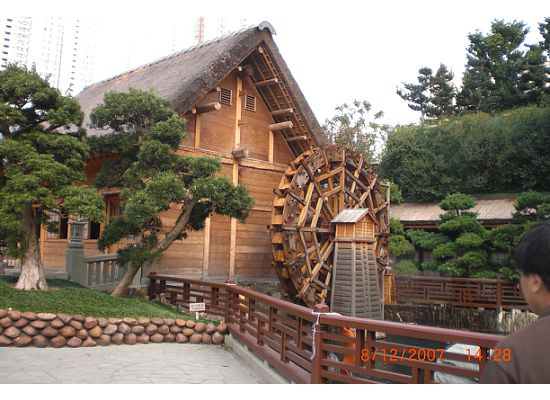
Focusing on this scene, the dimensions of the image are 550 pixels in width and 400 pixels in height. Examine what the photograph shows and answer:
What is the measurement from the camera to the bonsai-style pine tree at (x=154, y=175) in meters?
8.88

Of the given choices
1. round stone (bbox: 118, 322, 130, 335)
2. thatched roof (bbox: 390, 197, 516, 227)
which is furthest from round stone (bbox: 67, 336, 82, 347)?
thatched roof (bbox: 390, 197, 516, 227)

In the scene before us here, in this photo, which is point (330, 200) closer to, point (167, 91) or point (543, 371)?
point (167, 91)

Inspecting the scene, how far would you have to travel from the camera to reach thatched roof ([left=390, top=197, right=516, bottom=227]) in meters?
17.1

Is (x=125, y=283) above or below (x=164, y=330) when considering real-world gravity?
above

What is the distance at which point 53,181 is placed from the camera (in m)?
7.89

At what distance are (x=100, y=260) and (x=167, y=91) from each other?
429 centimetres

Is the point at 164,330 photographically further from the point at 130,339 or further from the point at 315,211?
the point at 315,211

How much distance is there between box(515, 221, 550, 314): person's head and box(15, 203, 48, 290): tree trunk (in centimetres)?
807

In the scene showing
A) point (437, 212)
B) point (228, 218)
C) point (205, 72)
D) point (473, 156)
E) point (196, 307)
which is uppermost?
point (473, 156)

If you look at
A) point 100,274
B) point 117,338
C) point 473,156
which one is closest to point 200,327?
point 117,338

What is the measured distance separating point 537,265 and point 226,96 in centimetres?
1215

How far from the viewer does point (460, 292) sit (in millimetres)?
15336

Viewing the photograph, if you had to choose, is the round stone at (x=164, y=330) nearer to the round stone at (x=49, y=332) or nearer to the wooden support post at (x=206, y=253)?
the round stone at (x=49, y=332)

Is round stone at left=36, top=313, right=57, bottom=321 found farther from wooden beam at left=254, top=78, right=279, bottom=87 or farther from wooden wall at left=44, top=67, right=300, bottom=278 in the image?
wooden beam at left=254, top=78, right=279, bottom=87
